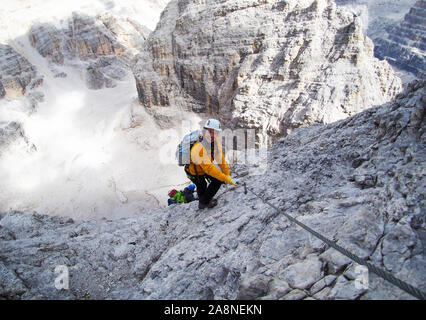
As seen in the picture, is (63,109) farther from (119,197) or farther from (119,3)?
(119,3)

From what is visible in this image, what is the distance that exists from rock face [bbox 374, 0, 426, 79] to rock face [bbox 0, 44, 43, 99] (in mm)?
72228

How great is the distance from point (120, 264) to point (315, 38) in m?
16.4

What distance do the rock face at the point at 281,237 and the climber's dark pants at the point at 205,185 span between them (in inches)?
15.0

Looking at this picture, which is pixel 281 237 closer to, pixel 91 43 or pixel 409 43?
pixel 91 43

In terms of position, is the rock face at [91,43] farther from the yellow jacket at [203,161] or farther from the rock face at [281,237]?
the yellow jacket at [203,161]

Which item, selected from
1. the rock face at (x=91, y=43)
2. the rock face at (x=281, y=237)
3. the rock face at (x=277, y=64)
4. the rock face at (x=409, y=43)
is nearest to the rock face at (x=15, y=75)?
the rock face at (x=91, y=43)

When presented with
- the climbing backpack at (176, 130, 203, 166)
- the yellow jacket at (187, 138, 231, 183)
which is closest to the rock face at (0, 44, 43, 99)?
the climbing backpack at (176, 130, 203, 166)

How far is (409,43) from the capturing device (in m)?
58.3

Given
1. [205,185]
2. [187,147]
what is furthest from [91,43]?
[187,147]

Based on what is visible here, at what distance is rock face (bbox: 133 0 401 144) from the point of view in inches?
550

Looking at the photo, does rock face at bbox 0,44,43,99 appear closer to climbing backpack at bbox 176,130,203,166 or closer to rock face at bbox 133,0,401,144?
rock face at bbox 133,0,401,144

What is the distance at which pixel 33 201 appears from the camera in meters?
17.8
